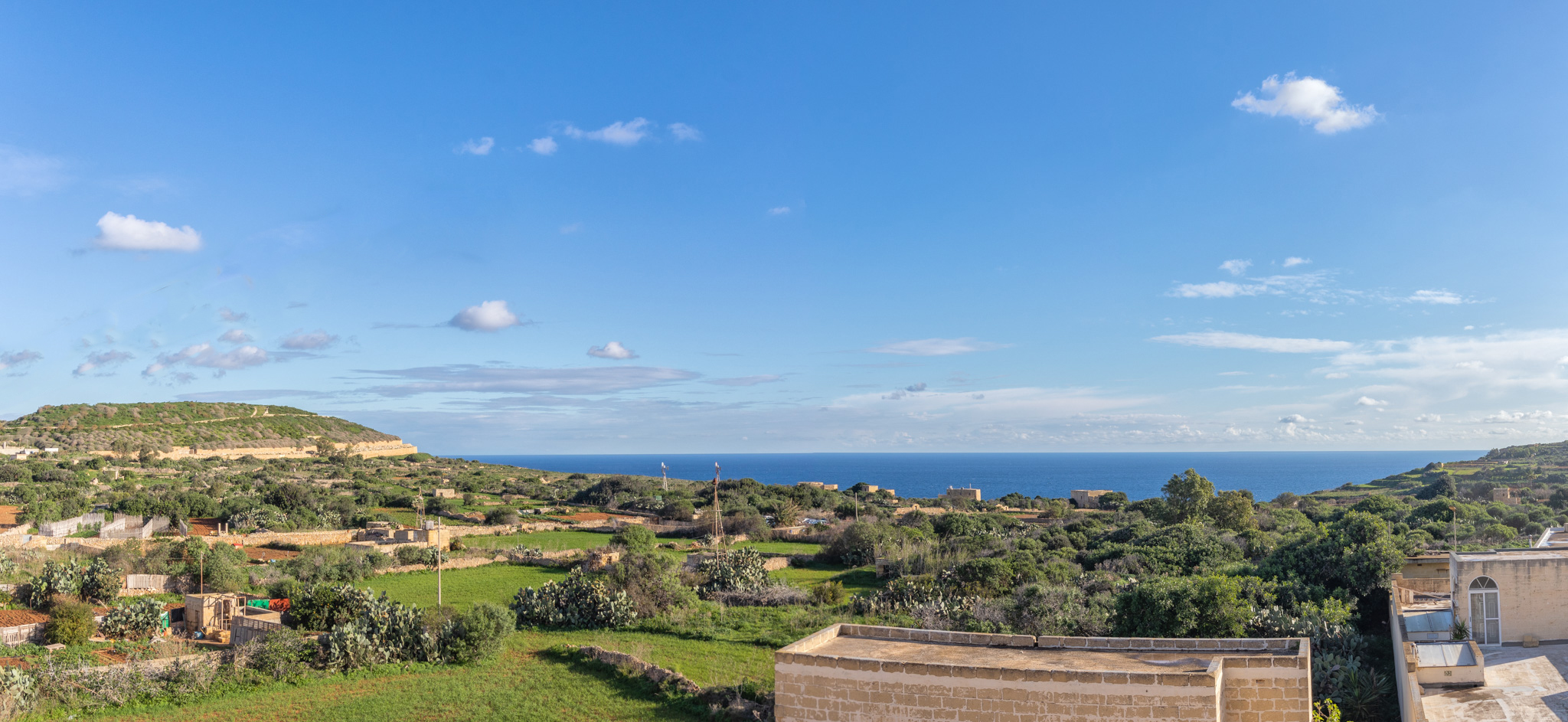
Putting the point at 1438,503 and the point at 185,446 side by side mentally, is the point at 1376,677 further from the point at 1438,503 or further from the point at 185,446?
the point at 185,446

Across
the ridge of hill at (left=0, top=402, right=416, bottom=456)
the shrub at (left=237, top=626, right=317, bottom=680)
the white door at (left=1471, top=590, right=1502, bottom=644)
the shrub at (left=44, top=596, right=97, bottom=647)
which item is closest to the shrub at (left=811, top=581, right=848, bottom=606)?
the shrub at (left=237, top=626, right=317, bottom=680)

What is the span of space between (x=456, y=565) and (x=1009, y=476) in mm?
158392

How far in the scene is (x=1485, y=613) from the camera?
51.3 feet

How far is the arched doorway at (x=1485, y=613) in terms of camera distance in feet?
50.7

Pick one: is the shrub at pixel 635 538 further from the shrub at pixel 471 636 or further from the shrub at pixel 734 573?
the shrub at pixel 471 636

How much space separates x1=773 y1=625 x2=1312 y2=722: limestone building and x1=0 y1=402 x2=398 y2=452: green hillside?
80848mm

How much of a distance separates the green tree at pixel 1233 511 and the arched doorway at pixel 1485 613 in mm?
16986

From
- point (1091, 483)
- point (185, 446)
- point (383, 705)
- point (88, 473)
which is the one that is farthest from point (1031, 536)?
point (1091, 483)

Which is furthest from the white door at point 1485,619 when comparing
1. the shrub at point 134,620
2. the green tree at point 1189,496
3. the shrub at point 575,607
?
the shrub at point 134,620

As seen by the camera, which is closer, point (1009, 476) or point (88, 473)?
point (88, 473)

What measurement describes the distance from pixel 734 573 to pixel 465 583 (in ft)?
28.8

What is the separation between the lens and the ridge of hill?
7188cm

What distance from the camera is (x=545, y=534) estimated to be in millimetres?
38469

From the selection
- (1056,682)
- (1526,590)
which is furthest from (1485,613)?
(1056,682)
